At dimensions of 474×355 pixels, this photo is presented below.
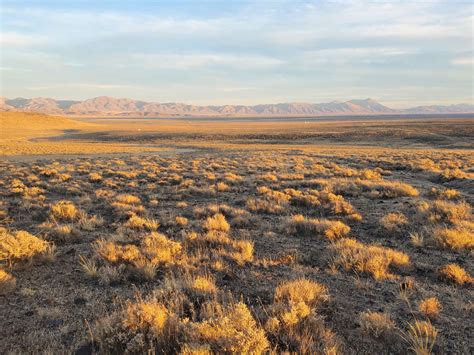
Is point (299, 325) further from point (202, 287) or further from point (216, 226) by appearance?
point (216, 226)

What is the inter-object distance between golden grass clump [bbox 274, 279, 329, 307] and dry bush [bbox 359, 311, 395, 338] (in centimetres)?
61

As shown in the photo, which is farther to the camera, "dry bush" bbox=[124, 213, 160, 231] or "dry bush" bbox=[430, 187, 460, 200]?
"dry bush" bbox=[430, 187, 460, 200]

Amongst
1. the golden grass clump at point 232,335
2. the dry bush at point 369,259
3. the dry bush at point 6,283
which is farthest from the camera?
the dry bush at point 369,259

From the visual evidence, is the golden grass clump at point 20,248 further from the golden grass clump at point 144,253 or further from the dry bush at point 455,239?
the dry bush at point 455,239

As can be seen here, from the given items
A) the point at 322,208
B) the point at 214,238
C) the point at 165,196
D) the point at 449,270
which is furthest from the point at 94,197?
the point at 449,270

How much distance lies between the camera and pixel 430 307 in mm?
4473

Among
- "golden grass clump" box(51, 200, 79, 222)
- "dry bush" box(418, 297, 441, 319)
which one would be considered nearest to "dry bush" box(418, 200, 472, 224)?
"dry bush" box(418, 297, 441, 319)

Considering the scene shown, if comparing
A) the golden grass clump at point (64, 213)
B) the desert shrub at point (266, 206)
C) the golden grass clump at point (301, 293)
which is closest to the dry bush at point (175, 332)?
the golden grass clump at point (301, 293)

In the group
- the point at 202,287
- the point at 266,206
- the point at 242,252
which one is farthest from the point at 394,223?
the point at 202,287

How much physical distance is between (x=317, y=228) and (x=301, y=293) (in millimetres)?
3747

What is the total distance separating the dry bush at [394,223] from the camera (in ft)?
27.1

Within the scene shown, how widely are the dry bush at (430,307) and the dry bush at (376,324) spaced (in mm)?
535

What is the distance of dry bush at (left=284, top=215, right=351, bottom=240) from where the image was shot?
8.03m

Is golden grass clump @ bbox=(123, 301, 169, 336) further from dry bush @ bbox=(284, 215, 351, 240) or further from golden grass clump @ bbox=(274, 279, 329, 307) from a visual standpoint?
dry bush @ bbox=(284, 215, 351, 240)
